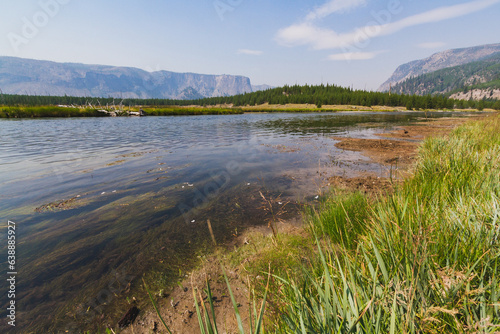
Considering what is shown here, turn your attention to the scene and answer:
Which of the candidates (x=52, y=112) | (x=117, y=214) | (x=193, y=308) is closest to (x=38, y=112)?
(x=52, y=112)

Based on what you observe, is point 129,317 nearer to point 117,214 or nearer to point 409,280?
point 117,214

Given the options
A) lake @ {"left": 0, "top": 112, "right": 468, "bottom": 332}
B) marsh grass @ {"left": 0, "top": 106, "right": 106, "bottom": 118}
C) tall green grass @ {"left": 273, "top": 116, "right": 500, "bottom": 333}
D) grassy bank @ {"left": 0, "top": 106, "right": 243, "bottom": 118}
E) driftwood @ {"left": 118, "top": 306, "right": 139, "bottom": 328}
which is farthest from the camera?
grassy bank @ {"left": 0, "top": 106, "right": 243, "bottom": 118}

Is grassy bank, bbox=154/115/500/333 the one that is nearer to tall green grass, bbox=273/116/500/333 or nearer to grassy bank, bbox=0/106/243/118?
tall green grass, bbox=273/116/500/333

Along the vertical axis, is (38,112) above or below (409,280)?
above

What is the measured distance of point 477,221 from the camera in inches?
97.5

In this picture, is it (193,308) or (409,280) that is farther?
(193,308)

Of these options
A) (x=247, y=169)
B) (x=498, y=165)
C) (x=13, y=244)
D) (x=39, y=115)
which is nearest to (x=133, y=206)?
(x=13, y=244)

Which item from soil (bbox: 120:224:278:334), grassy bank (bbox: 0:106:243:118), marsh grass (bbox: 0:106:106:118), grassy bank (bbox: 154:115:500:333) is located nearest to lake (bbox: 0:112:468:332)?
soil (bbox: 120:224:278:334)

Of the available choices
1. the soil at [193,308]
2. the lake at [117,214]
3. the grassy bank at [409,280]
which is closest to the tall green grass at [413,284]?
the grassy bank at [409,280]

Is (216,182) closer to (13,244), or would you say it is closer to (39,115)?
(13,244)

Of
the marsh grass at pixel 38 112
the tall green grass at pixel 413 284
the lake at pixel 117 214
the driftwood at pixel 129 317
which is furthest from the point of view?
the marsh grass at pixel 38 112

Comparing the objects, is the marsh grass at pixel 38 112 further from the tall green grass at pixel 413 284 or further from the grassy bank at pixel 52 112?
the tall green grass at pixel 413 284

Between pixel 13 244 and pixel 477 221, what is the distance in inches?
371

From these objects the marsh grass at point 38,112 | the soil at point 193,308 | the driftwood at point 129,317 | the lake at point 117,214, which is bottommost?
the soil at point 193,308
